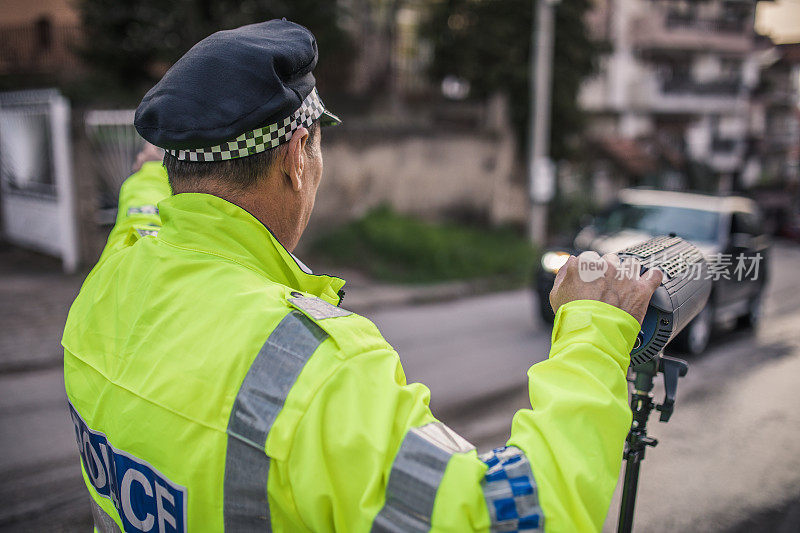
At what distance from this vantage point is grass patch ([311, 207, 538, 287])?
32.3ft

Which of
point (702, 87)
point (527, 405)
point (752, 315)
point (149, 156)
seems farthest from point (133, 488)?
point (702, 87)

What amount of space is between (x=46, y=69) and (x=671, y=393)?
49.6 ft

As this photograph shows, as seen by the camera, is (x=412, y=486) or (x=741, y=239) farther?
(x=741, y=239)

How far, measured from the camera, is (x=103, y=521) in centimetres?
130

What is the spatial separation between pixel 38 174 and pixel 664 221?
8.40 meters

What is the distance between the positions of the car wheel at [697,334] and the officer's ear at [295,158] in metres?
5.97

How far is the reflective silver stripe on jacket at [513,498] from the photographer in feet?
3.06

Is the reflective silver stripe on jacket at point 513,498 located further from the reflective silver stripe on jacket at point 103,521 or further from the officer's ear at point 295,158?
the reflective silver stripe on jacket at point 103,521

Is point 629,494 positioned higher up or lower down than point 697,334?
higher up

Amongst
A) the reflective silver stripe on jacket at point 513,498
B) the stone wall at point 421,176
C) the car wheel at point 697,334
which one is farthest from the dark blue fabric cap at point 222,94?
the stone wall at point 421,176

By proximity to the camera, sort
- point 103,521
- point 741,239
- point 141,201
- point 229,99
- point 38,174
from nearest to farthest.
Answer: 1. point 229,99
2. point 103,521
3. point 141,201
4. point 741,239
5. point 38,174

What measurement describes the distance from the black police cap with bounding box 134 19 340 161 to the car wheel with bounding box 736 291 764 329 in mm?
8164

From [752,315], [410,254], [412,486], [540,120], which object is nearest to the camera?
[412,486]

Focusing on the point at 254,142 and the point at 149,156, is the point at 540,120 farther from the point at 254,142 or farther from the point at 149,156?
the point at 254,142
